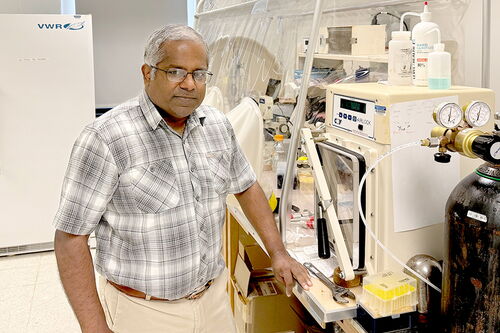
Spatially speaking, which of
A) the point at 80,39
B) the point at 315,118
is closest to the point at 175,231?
the point at 315,118

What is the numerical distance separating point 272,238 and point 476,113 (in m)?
0.80

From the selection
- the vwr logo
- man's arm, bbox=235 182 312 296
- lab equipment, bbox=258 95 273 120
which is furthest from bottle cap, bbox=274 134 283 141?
the vwr logo

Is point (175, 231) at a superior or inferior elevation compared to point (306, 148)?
inferior

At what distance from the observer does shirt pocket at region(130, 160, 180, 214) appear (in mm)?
1445

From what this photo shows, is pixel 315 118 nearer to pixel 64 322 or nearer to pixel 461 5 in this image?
pixel 461 5

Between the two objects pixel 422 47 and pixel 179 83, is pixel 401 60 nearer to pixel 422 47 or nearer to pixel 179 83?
pixel 422 47

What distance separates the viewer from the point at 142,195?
145 centimetres

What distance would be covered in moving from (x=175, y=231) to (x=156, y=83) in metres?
0.46

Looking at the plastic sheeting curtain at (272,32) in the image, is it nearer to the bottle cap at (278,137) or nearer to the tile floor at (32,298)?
the bottle cap at (278,137)

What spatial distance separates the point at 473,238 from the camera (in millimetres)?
1119

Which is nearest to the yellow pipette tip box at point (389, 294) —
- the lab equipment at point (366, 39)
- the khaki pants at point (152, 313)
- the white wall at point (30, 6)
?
the khaki pants at point (152, 313)

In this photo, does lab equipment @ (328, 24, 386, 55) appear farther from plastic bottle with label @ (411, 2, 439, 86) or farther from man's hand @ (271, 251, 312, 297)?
man's hand @ (271, 251, 312, 297)

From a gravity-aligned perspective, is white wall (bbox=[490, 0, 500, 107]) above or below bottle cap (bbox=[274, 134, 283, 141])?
above

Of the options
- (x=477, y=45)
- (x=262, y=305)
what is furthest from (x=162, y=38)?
(x=262, y=305)
